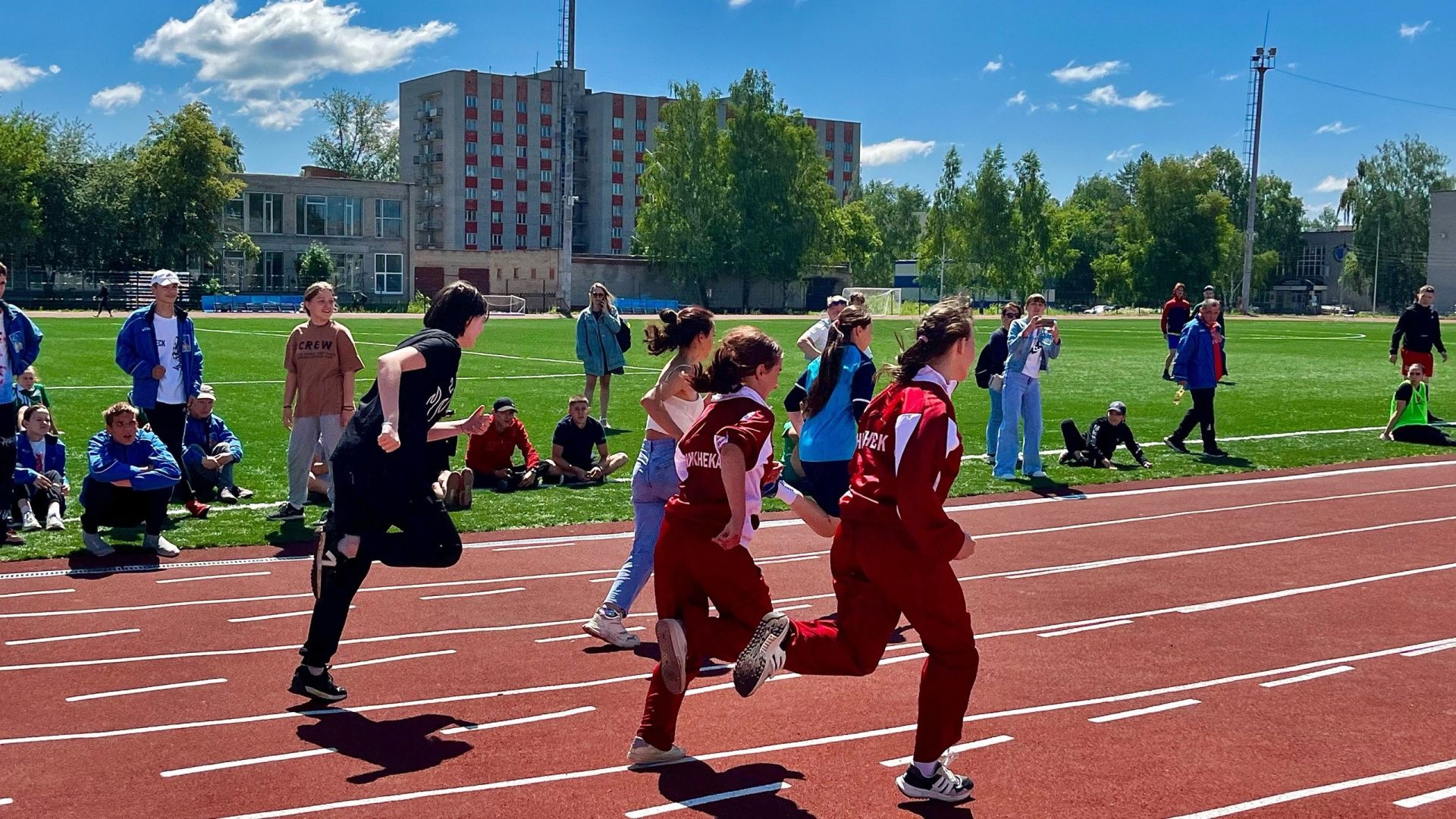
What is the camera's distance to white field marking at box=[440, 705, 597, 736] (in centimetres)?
578

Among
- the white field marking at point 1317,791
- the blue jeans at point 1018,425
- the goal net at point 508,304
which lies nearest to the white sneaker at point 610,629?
the white field marking at point 1317,791

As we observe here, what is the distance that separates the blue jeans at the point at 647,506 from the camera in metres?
6.92

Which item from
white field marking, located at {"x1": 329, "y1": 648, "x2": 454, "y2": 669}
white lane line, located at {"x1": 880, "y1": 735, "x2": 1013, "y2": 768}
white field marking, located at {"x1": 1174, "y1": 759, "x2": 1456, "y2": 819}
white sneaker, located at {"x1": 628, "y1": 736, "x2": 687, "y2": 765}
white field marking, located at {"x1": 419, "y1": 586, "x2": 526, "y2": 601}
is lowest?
white field marking, located at {"x1": 419, "y1": 586, "x2": 526, "y2": 601}

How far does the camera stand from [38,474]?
1066 cm

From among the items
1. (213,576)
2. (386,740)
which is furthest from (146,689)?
(213,576)

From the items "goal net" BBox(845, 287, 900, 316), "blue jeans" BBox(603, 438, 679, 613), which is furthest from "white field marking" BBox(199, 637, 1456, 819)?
"goal net" BBox(845, 287, 900, 316)

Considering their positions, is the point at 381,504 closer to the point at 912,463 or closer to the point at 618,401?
the point at 912,463

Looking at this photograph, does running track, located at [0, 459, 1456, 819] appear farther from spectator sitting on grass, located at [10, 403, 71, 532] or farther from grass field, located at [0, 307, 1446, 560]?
grass field, located at [0, 307, 1446, 560]

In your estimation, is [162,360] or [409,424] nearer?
[409,424]

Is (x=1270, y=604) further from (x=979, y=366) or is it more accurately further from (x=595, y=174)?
(x=595, y=174)

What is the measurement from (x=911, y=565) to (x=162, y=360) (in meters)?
8.17

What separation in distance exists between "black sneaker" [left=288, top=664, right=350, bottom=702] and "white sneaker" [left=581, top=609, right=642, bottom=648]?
1475mm

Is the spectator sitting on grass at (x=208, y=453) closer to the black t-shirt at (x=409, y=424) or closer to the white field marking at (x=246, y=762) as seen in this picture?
the black t-shirt at (x=409, y=424)

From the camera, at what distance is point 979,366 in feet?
48.0
